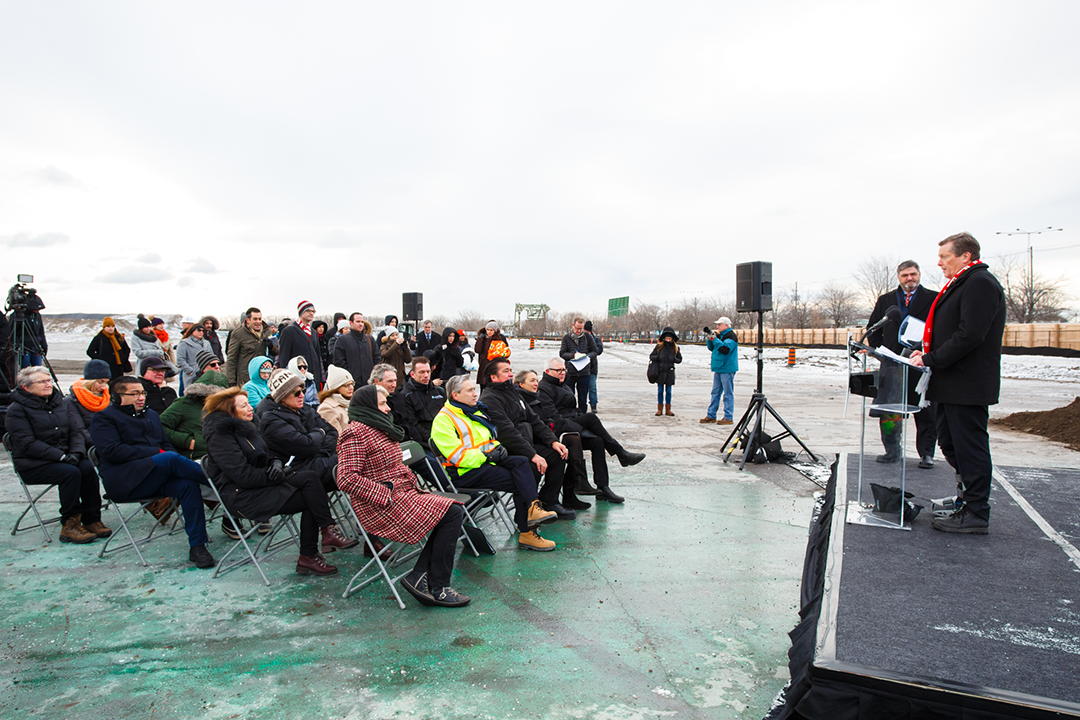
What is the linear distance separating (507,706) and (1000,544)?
2.76 m

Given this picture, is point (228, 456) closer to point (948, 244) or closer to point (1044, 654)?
point (1044, 654)

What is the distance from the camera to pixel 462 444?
14.6ft

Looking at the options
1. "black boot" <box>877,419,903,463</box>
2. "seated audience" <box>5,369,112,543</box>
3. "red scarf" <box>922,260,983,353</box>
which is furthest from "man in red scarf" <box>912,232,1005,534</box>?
"seated audience" <box>5,369,112,543</box>

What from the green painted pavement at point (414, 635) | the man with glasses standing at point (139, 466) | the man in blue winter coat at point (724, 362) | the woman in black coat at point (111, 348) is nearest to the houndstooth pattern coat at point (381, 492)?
the green painted pavement at point (414, 635)

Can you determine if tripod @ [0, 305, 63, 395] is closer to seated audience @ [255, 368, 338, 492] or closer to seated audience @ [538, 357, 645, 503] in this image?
seated audience @ [255, 368, 338, 492]

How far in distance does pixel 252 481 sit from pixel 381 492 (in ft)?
3.03

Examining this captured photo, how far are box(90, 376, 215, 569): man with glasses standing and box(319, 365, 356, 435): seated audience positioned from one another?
1287mm

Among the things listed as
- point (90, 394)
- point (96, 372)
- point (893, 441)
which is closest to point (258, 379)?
point (90, 394)

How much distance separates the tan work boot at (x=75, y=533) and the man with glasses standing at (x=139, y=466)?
72 centimetres

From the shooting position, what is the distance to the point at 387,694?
2607mm

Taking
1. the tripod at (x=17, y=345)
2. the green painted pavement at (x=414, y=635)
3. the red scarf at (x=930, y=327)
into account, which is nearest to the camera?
the green painted pavement at (x=414, y=635)

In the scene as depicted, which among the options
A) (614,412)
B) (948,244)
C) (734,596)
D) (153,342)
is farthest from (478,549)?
(614,412)

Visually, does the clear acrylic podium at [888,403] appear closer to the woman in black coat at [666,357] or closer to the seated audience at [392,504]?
the seated audience at [392,504]

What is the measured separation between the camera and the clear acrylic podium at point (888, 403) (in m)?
3.55
